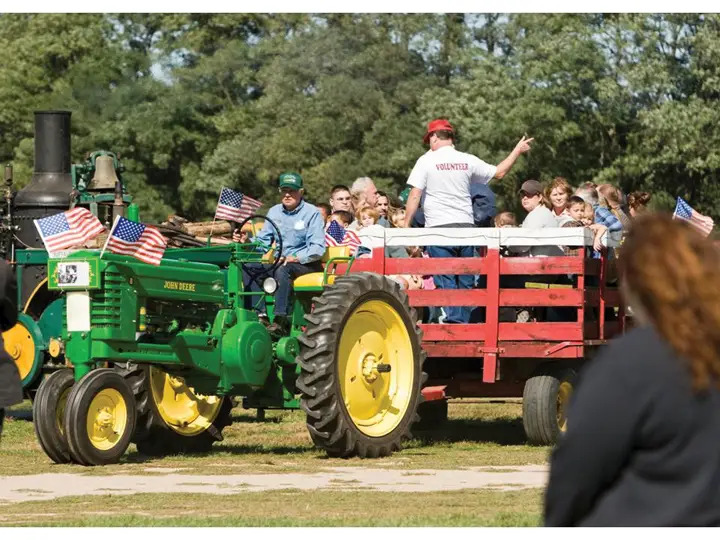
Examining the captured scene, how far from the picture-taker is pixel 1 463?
12.2m

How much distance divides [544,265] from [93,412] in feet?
11.8

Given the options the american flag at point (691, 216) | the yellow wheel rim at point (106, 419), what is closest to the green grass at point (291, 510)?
the yellow wheel rim at point (106, 419)

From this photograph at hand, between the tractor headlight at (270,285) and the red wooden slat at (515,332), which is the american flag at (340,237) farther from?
the tractor headlight at (270,285)

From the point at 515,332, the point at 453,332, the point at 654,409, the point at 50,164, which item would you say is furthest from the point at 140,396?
the point at 654,409

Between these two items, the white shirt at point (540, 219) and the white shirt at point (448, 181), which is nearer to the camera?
the white shirt at point (448, 181)

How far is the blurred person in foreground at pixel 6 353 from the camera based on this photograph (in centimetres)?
768

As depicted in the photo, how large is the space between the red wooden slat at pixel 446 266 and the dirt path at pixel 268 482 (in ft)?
7.47

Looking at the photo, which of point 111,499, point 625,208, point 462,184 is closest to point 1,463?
point 111,499

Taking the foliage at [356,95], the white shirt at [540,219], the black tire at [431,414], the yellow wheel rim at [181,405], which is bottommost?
the black tire at [431,414]

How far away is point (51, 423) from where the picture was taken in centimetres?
1195

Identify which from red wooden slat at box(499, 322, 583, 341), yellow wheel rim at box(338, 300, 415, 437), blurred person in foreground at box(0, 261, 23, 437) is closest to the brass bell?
yellow wheel rim at box(338, 300, 415, 437)

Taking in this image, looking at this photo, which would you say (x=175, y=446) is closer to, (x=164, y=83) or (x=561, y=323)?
(x=561, y=323)

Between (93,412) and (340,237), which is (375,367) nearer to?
(340,237)

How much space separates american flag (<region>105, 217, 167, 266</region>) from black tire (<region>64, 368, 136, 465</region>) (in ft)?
2.66
